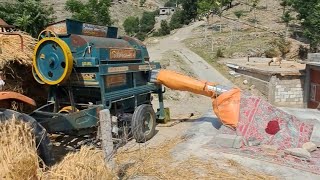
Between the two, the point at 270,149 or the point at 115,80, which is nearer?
the point at 270,149

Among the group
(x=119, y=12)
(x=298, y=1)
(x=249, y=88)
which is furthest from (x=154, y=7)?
(x=249, y=88)

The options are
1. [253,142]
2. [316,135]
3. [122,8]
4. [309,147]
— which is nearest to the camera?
[309,147]

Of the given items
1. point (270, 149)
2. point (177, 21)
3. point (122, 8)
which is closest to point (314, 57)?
point (270, 149)

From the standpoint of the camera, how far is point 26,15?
20422mm

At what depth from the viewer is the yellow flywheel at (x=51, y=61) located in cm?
642

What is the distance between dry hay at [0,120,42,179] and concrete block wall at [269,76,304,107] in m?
20.7

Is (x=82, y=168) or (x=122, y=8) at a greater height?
(x=122, y=8)

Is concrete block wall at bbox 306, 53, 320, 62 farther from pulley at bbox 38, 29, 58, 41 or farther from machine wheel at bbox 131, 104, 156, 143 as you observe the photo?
pulley at bbox 38, 29, 58, 41

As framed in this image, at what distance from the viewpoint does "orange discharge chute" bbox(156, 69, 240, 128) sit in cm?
801

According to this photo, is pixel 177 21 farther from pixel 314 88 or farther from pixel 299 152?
pixel 299 152

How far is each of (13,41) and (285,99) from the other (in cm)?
2057

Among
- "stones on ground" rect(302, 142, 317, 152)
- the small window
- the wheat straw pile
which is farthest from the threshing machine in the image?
the small window

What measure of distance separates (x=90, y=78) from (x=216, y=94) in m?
3.12

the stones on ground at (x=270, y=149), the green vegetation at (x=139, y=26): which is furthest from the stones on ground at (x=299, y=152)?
the green vegetation at (x=139, y=26)
